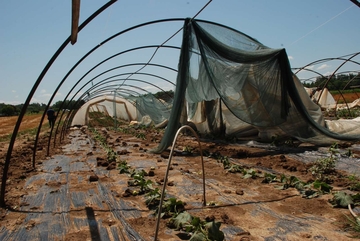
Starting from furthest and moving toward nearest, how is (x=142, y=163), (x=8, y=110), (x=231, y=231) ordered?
(x=8, y=110) < (x=142, y=163) < (x=231, y=231)

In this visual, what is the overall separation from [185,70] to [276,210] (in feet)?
15.1

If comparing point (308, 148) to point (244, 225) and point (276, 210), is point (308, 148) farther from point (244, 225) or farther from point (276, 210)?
point (244, 225)

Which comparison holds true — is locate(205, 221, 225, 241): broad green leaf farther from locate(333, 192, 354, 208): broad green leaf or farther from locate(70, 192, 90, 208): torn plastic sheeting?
locate(70, 192, 90, 208): torn plastic sheeting

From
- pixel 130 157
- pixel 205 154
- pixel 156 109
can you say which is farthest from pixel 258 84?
pixel 156 109

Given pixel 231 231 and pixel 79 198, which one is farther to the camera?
pixel 79 198

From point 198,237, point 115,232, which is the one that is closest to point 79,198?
point 115,232

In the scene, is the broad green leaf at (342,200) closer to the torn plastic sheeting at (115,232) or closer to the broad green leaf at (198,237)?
the broad green leaf at (198,237)

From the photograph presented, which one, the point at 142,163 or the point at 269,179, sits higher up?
the point at 269,179

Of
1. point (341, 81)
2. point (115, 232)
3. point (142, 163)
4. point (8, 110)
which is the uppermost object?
point (341, 81)

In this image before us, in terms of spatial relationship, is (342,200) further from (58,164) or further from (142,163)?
(58,164)

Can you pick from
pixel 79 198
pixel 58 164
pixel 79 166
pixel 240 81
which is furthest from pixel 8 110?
pixel 79 198

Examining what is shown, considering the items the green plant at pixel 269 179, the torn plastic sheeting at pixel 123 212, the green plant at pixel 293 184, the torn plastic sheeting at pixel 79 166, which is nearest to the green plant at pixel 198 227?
the torn plastic sheeting at pixel 123 212

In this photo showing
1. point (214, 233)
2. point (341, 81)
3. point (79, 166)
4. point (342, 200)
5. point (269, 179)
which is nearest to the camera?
point (214, 233)

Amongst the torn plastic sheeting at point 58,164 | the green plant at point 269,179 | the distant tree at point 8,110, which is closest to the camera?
the green plant at point 269,179
